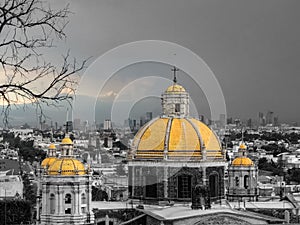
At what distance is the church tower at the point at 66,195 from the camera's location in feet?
76.9

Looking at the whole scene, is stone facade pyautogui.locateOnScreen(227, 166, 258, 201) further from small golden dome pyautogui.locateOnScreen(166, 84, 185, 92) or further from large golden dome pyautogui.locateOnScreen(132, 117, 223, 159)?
small golden dome pyautogui.locateOnScreen(166, 84, 185, 92)

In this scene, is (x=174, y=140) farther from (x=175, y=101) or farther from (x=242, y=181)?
(x=242, y=181)

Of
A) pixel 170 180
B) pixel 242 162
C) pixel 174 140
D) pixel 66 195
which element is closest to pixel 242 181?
pixel 242 162

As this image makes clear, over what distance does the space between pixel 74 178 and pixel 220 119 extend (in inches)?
206

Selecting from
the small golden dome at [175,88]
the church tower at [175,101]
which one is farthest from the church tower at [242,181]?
the small golden dome at [175,88]

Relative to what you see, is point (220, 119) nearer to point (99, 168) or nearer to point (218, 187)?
point (218, 187)

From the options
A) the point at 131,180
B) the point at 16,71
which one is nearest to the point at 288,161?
the point at 131,180

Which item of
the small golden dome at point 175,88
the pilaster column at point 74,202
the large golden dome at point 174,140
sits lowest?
the pilaster column at point 74,202

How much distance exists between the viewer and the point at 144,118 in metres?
25.7

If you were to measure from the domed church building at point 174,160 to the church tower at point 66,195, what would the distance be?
196cm

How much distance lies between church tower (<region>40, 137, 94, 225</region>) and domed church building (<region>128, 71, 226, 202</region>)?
1.96 meters

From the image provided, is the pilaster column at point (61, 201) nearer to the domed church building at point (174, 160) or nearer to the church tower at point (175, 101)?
the domed church building at point (174, 160)

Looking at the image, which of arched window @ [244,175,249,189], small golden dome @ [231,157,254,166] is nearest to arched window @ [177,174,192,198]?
arched window @ [244,175,249,189]

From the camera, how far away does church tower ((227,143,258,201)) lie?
29223 millimetres
